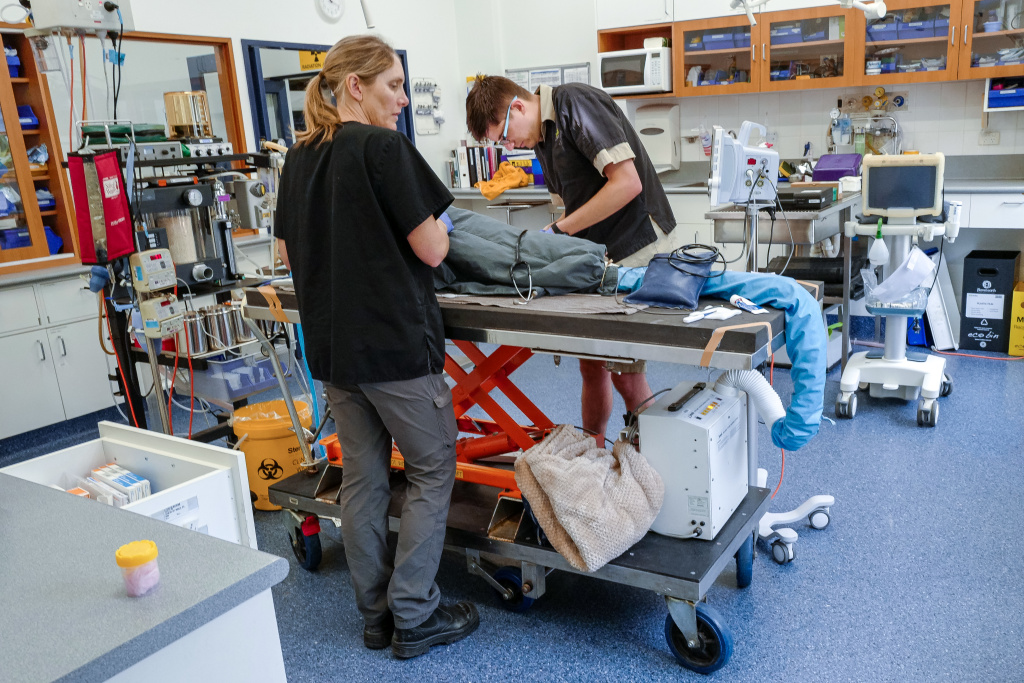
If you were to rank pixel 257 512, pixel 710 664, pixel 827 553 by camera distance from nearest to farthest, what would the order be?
pixel 710 664 < pixel 827 553 < pixel 257 512

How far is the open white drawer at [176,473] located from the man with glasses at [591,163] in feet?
3.92

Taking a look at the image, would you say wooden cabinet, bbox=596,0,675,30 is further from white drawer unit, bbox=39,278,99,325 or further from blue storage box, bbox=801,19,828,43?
white drawer unit, bbox=39,278,99,325

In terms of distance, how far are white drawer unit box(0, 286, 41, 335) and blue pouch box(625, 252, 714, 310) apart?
318 cm

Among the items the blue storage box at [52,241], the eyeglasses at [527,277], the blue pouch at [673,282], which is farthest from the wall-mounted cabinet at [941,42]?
the blue storage box at [52,241]

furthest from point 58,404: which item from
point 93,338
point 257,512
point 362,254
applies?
point 362,254

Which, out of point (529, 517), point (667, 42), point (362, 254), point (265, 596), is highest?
point (667, 42)

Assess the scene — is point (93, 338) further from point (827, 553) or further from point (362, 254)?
point (827, 553)

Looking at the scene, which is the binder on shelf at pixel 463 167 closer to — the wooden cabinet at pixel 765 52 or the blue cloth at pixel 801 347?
the wooden cabinet at pixel 765 52

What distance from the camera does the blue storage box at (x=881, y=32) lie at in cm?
486

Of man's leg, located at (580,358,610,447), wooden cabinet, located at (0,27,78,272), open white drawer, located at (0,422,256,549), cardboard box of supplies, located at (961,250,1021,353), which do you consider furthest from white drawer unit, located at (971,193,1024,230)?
wooden cabinet, located at (0,27,78,272)

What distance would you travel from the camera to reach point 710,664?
6.93ft

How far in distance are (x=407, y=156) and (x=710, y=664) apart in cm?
144

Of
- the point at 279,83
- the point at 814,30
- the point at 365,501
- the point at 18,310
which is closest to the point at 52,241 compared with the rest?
the point at 18,310

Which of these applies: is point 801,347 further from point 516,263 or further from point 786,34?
point 786,34
